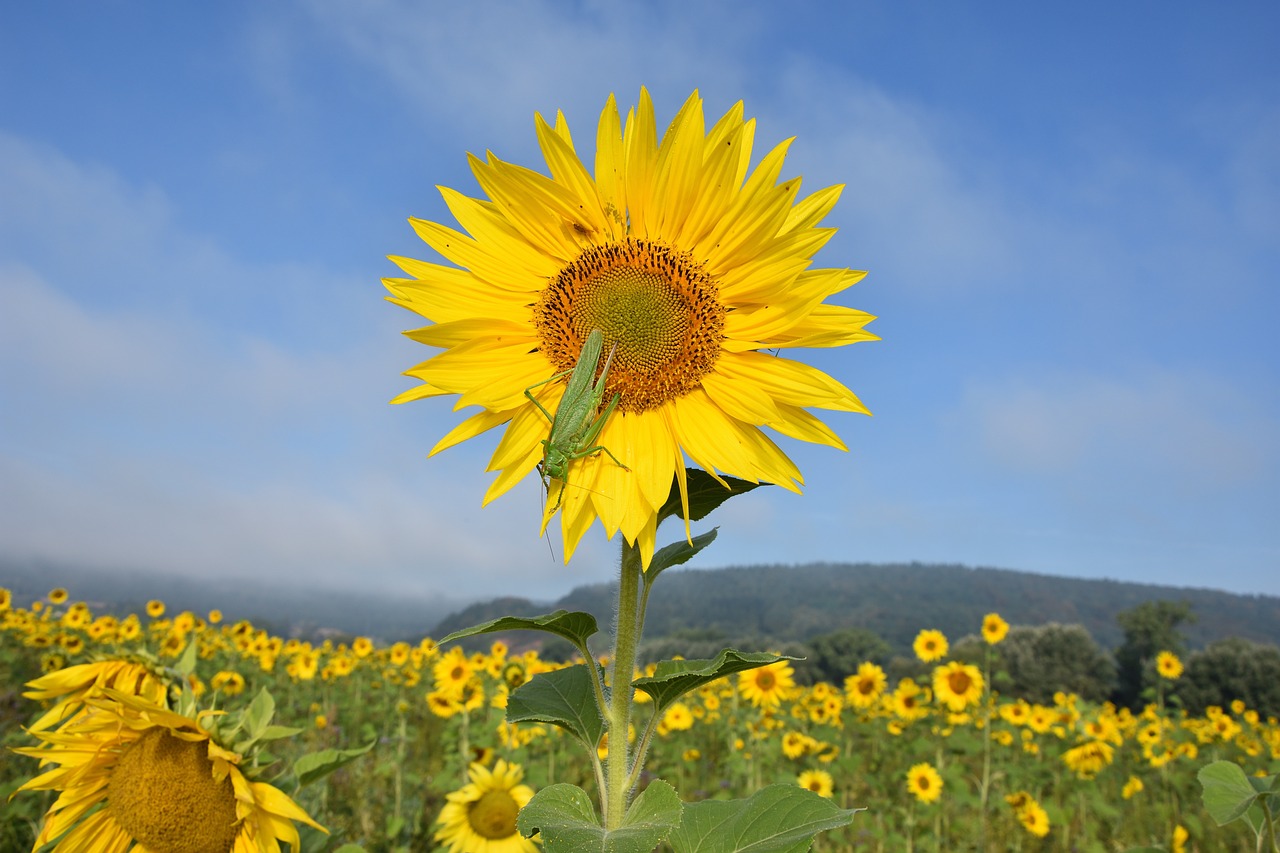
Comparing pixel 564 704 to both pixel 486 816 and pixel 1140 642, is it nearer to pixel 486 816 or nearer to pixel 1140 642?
pixel 486 816

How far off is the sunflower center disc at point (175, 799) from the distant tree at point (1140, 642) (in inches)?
2542

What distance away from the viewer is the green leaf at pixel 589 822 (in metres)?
1.29

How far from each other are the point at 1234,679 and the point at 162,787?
6092 cm

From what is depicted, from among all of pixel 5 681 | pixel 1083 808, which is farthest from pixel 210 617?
pixel 1083 808

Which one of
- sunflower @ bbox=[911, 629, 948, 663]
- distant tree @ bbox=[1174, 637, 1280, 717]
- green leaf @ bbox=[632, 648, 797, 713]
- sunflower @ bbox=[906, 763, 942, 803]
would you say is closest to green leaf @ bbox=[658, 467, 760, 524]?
green leaf @ bbox=[632, 648, 797, 713]

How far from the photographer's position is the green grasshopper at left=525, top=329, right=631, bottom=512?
1.56 meters

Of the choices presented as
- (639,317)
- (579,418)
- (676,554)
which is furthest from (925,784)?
(579,418)

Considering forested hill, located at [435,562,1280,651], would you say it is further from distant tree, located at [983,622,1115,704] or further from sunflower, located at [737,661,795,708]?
sunflower, located at [737,661,795,708]

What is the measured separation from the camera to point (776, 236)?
174cm

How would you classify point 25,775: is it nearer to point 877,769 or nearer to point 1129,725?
point 877,769

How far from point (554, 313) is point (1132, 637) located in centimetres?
7287

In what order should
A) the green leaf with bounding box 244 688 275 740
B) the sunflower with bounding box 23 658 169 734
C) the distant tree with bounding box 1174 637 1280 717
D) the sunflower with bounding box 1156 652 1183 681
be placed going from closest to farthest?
the green leaf with bounding box 244 688 275 740
the sunflower with bounding box 23 658 169 734
the sunflower with bounding box 1156 652 1183 681
the distant tree with bounding box 1174 637 1280 717

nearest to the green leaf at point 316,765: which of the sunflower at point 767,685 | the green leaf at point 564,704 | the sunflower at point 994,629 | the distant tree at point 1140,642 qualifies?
the green leaf at point 564,704

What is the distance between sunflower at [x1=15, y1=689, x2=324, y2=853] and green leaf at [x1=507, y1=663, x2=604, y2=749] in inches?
44.0
